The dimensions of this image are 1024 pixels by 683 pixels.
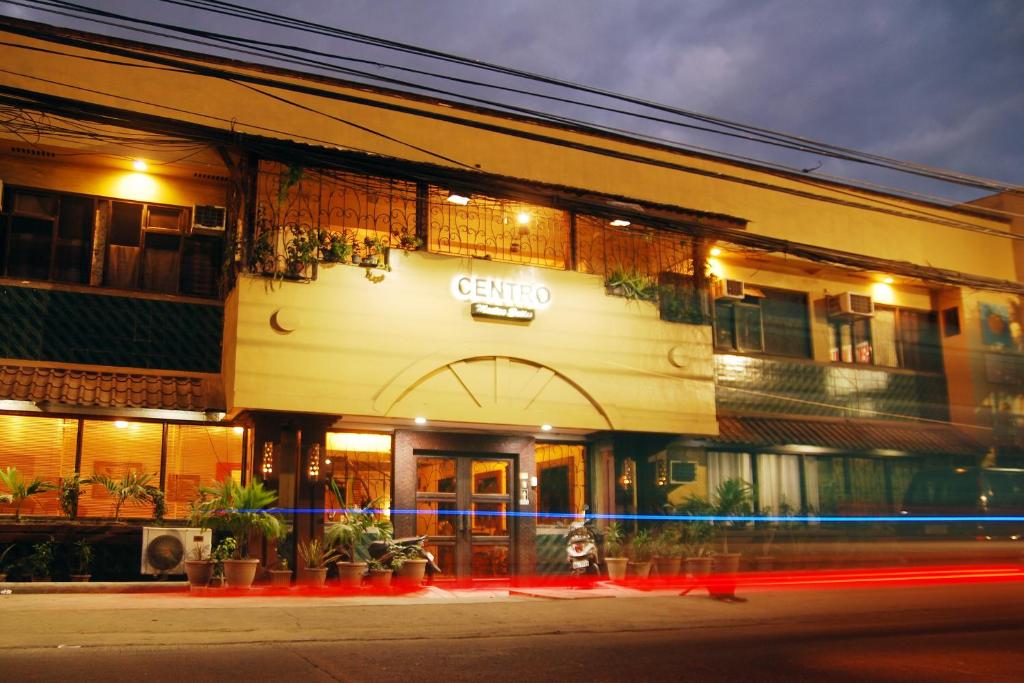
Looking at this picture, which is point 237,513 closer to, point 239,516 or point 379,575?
point 239,516

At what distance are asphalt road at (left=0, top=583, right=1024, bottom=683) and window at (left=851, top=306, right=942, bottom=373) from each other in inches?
383

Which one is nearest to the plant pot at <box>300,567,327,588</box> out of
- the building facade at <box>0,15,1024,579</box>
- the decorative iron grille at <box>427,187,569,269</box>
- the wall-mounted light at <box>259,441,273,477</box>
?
the building facade at <box>0,15,1024,579</box>

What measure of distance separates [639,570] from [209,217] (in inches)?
397

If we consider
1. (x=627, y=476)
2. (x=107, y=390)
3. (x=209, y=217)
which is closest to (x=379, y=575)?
(x=107, y=390)

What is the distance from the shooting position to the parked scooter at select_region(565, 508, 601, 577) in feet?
61.0

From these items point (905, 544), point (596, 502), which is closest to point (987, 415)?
point (905, 544)

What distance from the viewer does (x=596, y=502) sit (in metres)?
19.7

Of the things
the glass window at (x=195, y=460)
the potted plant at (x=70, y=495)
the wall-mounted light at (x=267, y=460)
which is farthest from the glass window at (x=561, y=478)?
the potted plant at (x=70, y=495)

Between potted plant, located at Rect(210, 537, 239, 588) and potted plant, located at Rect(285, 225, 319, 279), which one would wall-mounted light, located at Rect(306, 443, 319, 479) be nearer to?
potted plant, located at Rect(210, 537, 239, 588)

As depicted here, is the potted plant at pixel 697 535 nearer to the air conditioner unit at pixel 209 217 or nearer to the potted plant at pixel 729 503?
the potted plant at pixel 729 503

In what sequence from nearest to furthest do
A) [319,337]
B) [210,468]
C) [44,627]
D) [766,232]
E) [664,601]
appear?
[44,627] < [664,601] < [319,337] < [210,468] < [766,232]

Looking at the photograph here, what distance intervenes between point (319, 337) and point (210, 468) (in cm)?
330

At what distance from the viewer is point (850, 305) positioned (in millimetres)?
22812

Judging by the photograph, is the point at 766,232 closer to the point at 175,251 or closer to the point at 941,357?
the point at 941,357
